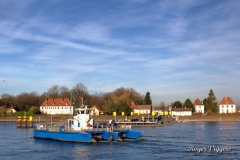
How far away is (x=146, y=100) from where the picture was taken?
162 meters

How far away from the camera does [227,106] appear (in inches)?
→ 6088

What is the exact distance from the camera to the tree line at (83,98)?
5704 inches

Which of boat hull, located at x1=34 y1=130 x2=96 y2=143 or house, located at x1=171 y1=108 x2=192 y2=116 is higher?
house, located at x1=171 y1=108 x2=192 y2=116

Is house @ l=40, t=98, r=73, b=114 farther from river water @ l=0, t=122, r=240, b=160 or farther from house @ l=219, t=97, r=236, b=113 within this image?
river water @ l=0, t=122, r=240, b=160

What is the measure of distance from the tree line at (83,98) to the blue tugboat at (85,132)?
70949 mm

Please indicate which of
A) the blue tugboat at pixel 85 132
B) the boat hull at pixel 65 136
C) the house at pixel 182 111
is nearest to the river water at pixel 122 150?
the boat hull at pixel 65 136

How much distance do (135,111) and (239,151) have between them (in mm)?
110082

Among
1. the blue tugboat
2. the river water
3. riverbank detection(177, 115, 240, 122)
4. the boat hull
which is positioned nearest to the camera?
the river water

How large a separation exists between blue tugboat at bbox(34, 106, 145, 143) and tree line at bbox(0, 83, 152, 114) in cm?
7095

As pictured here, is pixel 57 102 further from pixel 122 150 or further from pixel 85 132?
pixel 122 150

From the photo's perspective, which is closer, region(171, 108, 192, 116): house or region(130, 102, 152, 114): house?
region(130, 102, 152, 114): house

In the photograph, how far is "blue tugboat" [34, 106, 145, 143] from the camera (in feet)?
170

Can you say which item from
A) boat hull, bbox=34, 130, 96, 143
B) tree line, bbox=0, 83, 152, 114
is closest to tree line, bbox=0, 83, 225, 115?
tree line, bbox=0, 83, 152, 114

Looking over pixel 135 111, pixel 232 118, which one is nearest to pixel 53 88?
pixel 135 111
